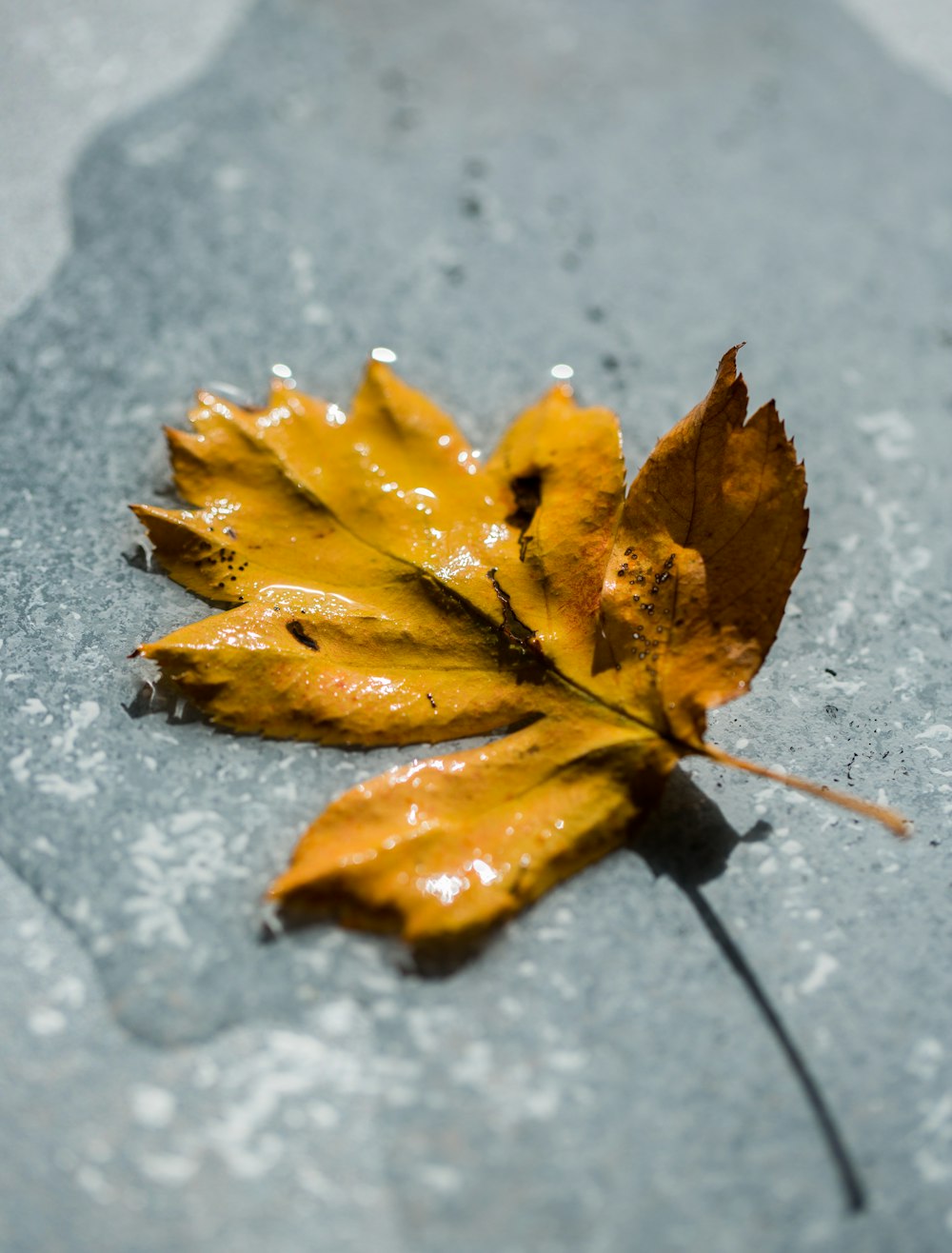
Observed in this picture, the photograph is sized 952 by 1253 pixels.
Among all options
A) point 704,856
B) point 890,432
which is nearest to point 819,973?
point 704,856

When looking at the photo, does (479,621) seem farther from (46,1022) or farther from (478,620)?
(46,1022)

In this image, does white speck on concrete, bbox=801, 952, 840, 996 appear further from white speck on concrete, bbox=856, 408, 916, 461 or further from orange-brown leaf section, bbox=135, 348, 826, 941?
white speck on concrete, bbox=856, 408, 916, 461

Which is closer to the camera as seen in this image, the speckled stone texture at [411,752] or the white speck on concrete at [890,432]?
the speckled stone texture at [411,752]

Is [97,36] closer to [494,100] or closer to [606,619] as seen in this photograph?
[494,100]

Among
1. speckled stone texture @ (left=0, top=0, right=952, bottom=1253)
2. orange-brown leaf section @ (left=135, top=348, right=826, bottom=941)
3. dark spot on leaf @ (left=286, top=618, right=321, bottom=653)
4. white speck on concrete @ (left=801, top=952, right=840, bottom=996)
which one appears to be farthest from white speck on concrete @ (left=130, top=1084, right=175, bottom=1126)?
white speck on concrete @ (left=801, top=952, right=840, bottom=996)

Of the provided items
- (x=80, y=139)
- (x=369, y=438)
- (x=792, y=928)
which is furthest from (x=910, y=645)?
(x=80, y=139)

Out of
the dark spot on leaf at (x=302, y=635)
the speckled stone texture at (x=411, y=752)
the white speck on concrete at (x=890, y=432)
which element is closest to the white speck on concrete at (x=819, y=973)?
the speckled stone texture at (x=411, y=752)

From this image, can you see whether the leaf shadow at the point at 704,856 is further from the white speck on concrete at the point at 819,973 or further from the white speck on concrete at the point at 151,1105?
the white speck on concrete at the point at 151,1105
